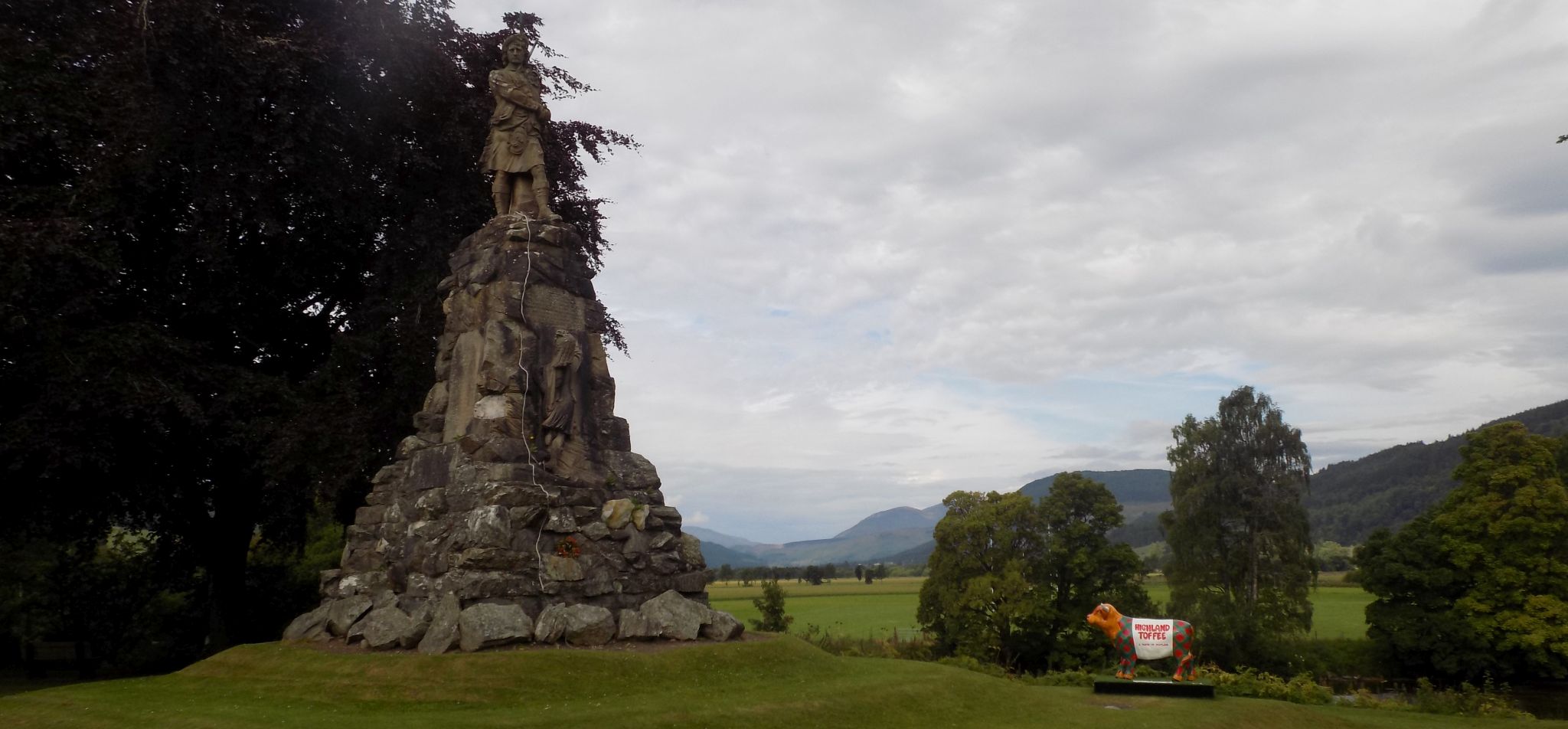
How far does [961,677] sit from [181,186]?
61.6 feet

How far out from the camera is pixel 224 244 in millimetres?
19688

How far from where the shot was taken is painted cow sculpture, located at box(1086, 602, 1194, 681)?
15.0m

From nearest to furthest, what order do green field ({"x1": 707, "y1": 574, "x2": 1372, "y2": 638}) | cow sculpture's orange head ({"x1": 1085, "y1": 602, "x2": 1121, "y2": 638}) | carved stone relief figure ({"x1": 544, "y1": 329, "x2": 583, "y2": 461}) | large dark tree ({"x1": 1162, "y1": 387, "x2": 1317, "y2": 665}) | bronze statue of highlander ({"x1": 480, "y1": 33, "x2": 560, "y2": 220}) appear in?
cow sculpture's orange head ({"x1": 1085, "y1": 602, "x2": 1121, "y2": 638}) < carved stone relief figure ({"x1": 544, "y1": 329, "x2": 583, "y2": 461}) < bronze statue of highlander ({"x1": 480, "y1": 33, "x2": 560, "y2": 220}) < large dark tree ({"x1": 1162, "y1": 387, "x2": 1317, "y2": 665}) < green field ({"x1": 707, "y1": 574, "x2": 1372, "y2": 638})

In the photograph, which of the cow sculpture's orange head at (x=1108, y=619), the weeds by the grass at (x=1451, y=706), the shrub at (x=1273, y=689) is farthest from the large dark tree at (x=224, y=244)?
the weeds by the grass at (x=1451, y=706)

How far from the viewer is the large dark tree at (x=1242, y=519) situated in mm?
35500

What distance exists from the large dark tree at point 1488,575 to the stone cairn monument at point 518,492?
25597mm

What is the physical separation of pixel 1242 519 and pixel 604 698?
33011 millimetres

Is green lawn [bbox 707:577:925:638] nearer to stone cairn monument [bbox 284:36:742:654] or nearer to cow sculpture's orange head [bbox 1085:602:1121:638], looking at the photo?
cow sculpture's orange head [bbox 1085:602:1121:638]

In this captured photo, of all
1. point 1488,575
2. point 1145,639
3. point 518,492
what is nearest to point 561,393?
point 518,492

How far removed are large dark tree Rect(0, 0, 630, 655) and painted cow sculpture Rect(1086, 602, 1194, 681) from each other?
14.3 meters

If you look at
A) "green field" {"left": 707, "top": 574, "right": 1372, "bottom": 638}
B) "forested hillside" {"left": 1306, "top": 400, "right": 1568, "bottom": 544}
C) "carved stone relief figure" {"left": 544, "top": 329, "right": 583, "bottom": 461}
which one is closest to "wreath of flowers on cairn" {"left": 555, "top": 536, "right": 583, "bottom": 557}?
"carved stone relief figure" {"left": 544, "top": 329, "right": 583, "bottom": 461}

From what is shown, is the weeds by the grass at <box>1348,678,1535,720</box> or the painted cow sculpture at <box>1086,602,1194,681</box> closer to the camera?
the painted cow sculpture at <box>1086,602,1194,681</box>

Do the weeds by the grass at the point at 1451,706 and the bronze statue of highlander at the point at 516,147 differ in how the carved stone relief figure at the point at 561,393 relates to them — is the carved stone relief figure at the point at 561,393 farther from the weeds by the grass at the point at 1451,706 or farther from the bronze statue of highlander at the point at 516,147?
the weeds by the grass at the point at 1451,706

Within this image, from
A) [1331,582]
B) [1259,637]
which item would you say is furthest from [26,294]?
[1331,582]
